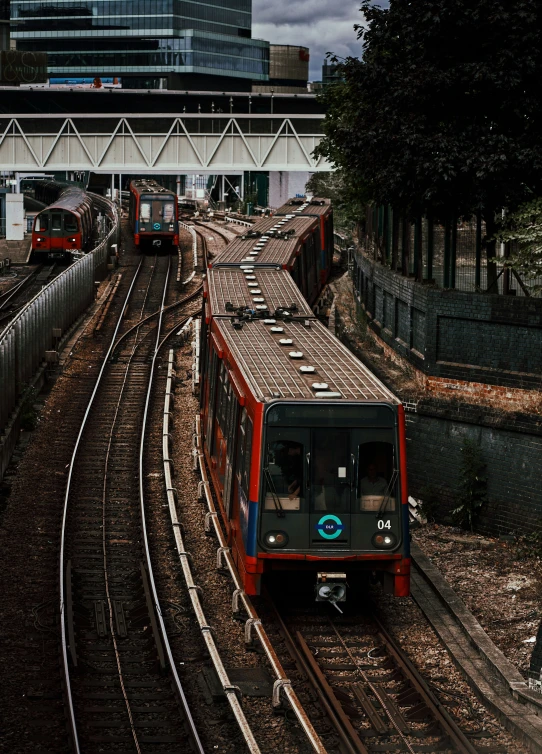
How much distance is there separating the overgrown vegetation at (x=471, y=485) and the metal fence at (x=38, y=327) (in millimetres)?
8652

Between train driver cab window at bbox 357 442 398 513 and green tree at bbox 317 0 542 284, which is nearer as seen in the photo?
train driver cab window at bbox 357 442 398 513

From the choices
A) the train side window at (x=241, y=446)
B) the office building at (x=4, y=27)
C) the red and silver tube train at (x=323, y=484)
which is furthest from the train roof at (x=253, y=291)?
the office building at (x=4, y=27)

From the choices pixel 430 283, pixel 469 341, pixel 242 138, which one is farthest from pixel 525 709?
pixel 242 138

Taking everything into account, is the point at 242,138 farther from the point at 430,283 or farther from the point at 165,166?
the point at 430,283

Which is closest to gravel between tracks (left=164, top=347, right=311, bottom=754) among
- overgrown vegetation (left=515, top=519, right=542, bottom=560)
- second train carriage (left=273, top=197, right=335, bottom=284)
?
overgrown vegetation (left=515, top=519, right=542, bottom=560)

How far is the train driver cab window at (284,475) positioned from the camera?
12945 millimetres

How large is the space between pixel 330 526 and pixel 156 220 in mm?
39311

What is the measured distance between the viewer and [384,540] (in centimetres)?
1308

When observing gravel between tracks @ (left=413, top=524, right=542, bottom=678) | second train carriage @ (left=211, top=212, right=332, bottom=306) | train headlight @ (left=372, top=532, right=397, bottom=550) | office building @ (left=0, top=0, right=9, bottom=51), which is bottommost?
gravel between tracks @ (left=413, top=524, right=542, bottom=678)

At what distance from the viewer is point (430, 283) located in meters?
22.7

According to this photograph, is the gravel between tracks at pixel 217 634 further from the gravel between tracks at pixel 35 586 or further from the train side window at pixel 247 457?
the train side window at pixel 247 457

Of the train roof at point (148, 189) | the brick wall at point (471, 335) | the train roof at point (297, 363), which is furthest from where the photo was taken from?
the train roof at point (148, 189)

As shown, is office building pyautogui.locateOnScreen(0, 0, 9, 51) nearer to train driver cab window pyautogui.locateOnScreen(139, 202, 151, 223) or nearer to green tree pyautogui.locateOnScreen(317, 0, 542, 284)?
train driver cab window pyautogui.locateOnScreen(139, 202, 151, 223)

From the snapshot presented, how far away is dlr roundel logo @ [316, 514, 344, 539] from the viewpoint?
42.6 feet
